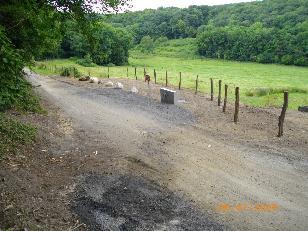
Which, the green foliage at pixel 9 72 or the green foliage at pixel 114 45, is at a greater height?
the green foliage at pixel 9 72

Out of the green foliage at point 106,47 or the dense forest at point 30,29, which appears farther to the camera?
the green foliage at point 106,47

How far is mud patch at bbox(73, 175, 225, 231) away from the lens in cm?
1015

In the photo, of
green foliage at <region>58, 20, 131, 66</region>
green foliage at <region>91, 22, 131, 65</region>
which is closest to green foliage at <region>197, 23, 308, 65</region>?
green foliage at <region>91, 22, 131, 65</region>

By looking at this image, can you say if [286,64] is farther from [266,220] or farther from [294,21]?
[266,220]

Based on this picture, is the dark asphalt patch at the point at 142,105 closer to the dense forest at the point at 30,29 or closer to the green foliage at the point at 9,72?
the dense forest at the point at 30,29

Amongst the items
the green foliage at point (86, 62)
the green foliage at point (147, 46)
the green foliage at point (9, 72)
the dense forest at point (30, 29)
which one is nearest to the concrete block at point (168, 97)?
the dense forest at point (30, 29)

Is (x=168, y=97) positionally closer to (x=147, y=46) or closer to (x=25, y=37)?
(x=25, y=37)

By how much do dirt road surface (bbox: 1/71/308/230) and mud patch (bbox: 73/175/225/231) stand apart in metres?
0.03

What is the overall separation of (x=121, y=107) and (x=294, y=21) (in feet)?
459

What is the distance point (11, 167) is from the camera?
1261 centimetres

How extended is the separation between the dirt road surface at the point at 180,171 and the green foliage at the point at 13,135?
3.25 ft

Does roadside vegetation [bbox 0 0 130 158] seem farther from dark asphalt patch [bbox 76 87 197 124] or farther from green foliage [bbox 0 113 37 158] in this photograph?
dark asphalt patch [bbox 76 87 197 124]

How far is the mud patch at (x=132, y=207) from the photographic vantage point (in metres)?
10.1

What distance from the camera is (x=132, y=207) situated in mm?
11070
